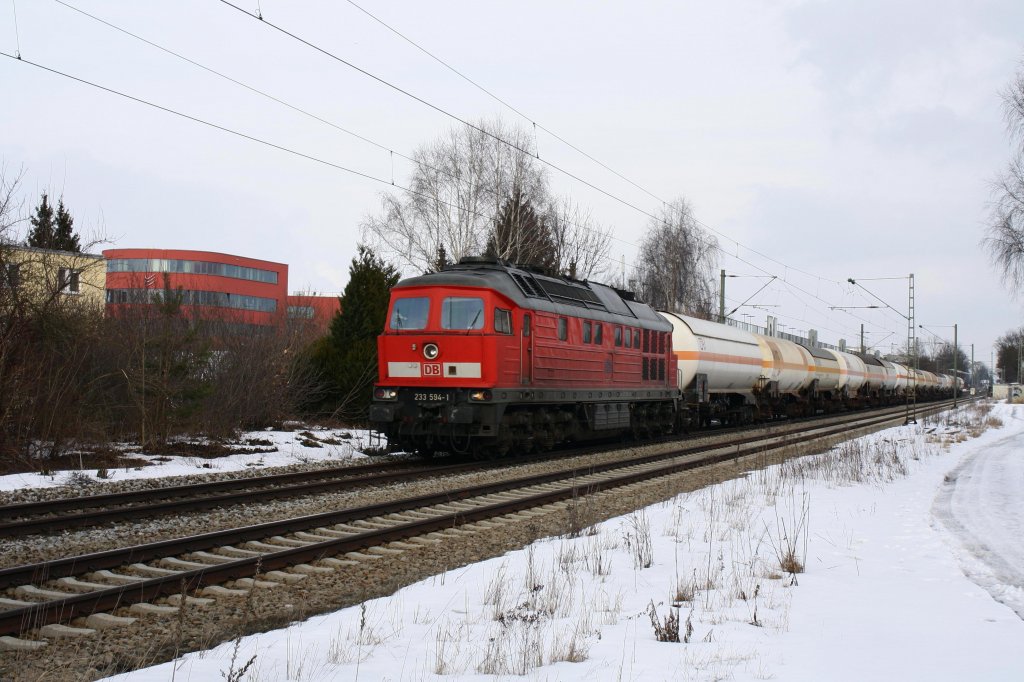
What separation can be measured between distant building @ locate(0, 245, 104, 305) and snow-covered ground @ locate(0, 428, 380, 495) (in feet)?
10.00

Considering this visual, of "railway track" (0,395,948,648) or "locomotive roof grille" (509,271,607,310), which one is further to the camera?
"locomotive roof grille" (509,271,607,310)

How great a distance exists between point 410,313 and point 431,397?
177 cm

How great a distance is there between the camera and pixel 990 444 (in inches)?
965

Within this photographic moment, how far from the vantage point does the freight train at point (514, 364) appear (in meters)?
15.4

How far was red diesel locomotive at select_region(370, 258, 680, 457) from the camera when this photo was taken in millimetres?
15289

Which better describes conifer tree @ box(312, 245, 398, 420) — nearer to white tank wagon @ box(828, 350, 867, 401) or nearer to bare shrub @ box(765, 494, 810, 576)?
bare shrub @ box(765, 494, 810, 576)

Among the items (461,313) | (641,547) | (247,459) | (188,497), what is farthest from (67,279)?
(641,547)

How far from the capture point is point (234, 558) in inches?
320

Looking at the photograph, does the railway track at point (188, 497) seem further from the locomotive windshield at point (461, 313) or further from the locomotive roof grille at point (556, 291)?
the locomotive roof grille at point (556, 291)

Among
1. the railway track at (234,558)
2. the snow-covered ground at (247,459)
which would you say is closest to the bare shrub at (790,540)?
the railway track at (234,558)

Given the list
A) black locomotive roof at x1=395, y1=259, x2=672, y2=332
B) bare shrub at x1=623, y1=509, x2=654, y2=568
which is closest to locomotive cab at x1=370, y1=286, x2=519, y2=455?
black locomotive roof at x1=395, y1=259, x2=672, y2=332

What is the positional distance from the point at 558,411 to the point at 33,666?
13.6 meters

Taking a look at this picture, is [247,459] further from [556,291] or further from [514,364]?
[556,291]

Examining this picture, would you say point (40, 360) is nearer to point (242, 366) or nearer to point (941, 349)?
point (242, 366)
